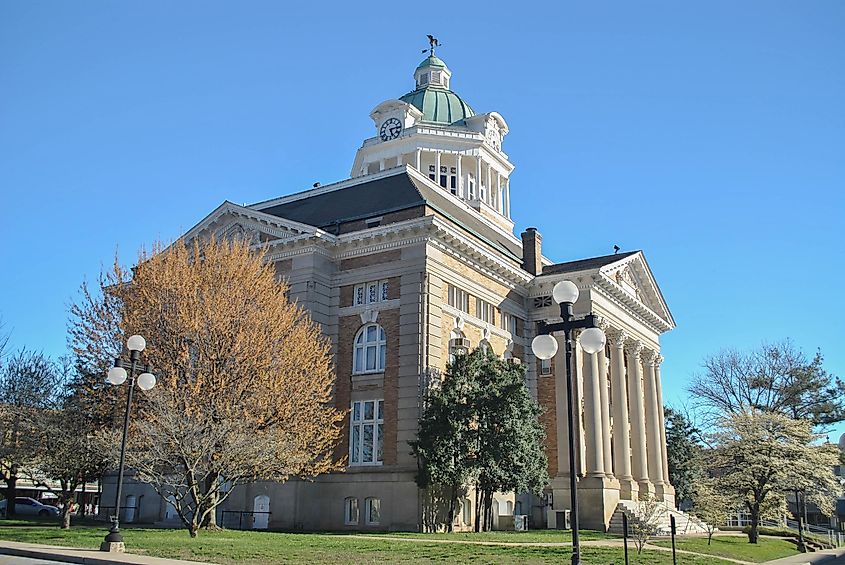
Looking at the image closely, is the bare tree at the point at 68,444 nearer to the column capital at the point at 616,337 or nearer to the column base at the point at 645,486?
the column capital at the point at 616,337

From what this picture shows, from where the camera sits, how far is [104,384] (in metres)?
30.5

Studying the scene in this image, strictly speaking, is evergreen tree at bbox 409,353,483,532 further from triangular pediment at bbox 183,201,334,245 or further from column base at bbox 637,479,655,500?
column base at bbox 637,479,655,500

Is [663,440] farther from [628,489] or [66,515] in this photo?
[66,515]

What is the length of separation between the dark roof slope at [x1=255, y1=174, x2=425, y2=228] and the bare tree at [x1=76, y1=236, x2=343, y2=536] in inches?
331

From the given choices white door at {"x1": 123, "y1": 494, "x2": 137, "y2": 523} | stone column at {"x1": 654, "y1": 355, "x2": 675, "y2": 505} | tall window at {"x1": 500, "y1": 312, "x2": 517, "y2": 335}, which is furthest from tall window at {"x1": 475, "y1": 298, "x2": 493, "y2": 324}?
white door at {"x1": 123, "y1": 494, "x2": 137, "y2": 523}

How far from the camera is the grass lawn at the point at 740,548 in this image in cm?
2839

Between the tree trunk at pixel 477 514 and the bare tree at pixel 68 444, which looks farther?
the tree trunk at pixel 477 514

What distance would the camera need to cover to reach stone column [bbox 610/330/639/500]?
142 feet

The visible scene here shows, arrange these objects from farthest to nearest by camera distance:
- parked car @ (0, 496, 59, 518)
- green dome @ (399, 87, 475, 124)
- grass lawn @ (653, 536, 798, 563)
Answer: green dome @ (399, 87, 475, 124) < parked car @ (0, 496, 59, 518) < grass lawn @ (653, 536, 798, 563)

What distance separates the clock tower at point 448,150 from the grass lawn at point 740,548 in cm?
2852

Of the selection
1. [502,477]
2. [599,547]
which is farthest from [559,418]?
[599,547]

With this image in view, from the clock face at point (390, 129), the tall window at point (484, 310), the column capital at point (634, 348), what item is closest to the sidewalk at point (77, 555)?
the tall window at point (484, 310)

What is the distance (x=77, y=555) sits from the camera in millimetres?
18203

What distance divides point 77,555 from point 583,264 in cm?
3344
